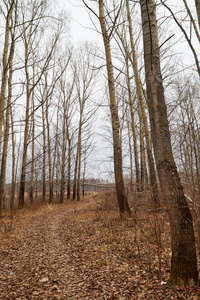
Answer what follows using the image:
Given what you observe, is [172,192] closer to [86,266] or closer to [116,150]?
[86,266]

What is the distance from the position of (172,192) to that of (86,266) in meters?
2.07

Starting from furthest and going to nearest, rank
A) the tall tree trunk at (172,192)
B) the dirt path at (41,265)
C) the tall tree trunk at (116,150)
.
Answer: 1. the tall tree trunk at (116,150)
2. the dirt path at (41,265)
3. the tall tree trunk at (172,192)

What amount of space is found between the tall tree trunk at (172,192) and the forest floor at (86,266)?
21cm

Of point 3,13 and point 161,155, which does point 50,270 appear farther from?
point 3,13

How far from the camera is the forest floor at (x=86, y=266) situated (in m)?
2.26

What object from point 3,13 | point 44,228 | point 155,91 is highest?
point 3,13

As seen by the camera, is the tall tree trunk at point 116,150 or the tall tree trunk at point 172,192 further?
the tall tree trunk at point 116,150

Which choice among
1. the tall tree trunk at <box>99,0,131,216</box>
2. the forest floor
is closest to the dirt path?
the forest floor

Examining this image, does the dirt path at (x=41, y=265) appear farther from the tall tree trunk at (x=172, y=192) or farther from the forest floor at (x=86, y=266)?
the tall tree trunk at (x=172, y=192)

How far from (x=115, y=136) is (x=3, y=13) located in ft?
16.8

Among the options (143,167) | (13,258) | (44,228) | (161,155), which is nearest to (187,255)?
(161,155)

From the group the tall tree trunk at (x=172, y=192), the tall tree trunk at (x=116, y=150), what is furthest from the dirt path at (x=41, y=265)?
the tall tree trunk at (x=116, y=150)

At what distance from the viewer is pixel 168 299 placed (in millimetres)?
1930

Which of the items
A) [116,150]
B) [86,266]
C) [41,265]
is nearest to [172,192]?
[86,266]
